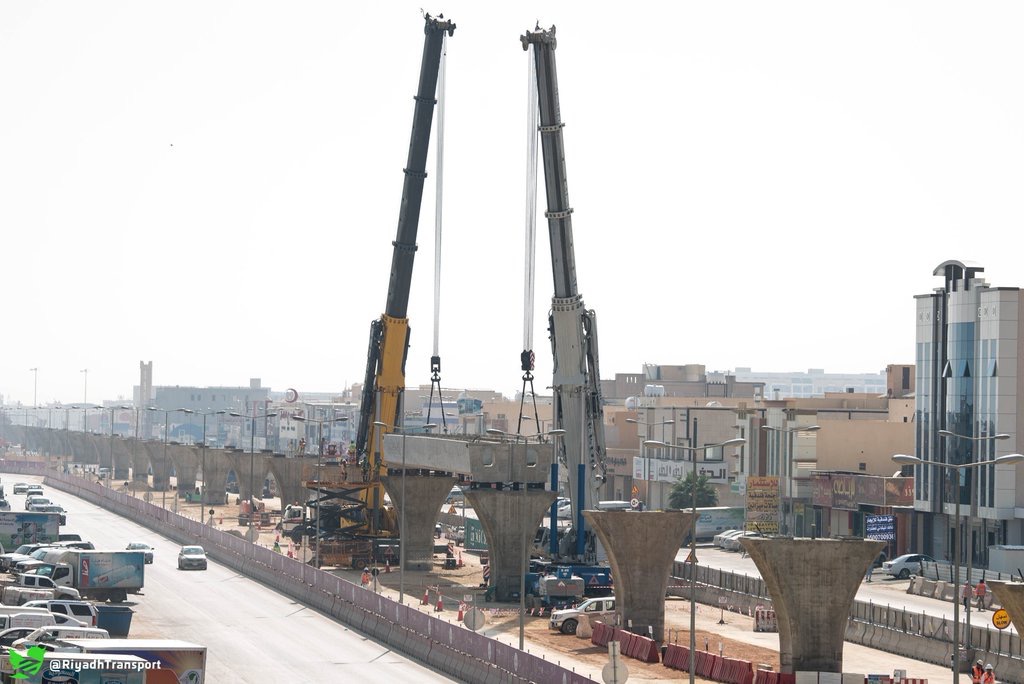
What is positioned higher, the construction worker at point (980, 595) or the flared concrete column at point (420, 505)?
the flared concrete column at point (420, 505)

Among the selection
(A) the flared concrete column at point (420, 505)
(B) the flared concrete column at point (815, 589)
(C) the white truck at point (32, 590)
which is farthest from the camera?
(A) the flared concrete column at point (420, 505)

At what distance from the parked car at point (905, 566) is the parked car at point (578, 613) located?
28.4 metres

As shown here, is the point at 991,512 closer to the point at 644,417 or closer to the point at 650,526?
the point at 650,526

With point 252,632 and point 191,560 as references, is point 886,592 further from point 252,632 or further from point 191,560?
point 191,560

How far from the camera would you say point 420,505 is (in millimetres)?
105938

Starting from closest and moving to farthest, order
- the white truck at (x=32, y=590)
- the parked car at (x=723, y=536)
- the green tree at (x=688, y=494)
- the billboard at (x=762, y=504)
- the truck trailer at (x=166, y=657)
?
the truck trailer at (x=166, y=657), the white truck at (x=32, y=590), the billboard at (x=762, y=504), the parked car at (x=723, y=536), the green tree at (x=688, y=494)

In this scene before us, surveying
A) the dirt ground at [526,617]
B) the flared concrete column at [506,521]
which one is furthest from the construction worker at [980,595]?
the flared concrete column at [506,521]

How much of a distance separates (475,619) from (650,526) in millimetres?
12261

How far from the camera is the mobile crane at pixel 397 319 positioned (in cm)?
10831

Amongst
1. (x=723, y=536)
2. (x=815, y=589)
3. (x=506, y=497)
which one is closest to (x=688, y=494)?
(x=723, y=536)

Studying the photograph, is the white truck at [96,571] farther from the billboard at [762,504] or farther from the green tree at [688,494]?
the green tree at [688,494]

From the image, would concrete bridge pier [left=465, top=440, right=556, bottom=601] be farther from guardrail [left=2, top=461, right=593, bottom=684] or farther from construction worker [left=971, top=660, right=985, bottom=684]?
construction worker [left=971, top=660, right=985, bottom=684]

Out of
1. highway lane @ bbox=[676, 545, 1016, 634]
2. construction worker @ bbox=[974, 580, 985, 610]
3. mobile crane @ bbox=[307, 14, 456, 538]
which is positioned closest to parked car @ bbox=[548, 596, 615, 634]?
highway lane @ bbox=[676, 545, 1016, 634]

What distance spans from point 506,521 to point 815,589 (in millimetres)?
28419
